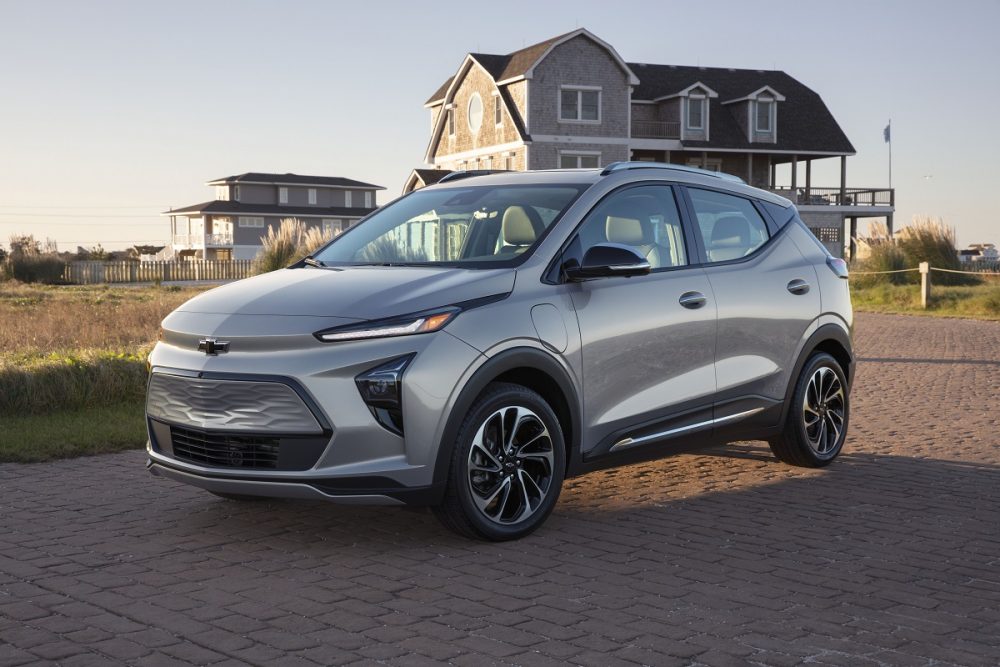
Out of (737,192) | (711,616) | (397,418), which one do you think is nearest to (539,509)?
(397,418)

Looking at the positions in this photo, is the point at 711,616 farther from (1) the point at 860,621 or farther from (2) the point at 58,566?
(2) the point at 58,566

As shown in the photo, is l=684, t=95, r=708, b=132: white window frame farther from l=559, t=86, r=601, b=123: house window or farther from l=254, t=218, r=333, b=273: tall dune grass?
l=254, t=218, r=333, b=273: tall dune grass

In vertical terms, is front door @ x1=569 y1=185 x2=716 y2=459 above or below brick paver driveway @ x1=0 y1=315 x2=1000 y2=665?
above

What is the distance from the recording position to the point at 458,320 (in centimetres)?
548

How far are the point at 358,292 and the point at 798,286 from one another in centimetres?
332

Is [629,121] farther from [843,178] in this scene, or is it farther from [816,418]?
[816,418]

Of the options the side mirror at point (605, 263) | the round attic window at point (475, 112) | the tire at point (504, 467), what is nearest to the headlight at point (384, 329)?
the tire at point (504, 467)

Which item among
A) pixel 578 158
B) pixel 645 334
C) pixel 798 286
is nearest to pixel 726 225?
pixel 798 286

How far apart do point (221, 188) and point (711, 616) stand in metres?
94.0

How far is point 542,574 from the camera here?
17.4 ft

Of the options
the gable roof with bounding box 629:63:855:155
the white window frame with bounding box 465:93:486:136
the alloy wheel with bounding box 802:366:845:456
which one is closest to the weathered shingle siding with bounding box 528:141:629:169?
the white window frame with bounding box 465:93:486:136

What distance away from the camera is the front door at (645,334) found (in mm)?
6129

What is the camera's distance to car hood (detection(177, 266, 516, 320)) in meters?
5.45

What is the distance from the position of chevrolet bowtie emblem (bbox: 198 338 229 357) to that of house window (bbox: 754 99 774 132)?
5555cm
